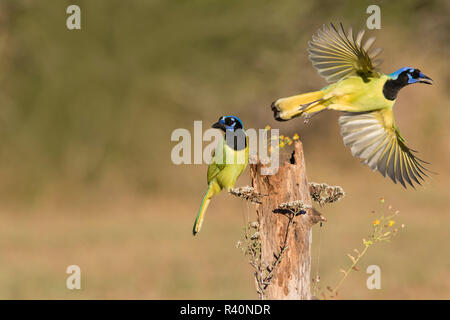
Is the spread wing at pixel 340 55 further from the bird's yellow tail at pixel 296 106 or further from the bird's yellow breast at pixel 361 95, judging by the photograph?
the bird's yellow tail at pixel 296 106

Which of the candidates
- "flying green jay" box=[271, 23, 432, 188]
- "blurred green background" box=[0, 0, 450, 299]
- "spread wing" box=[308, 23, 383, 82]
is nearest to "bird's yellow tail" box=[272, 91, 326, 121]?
"flying green jay" box=[271, 23, 432, 188]

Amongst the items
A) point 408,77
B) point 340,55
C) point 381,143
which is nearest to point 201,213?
point 381,143

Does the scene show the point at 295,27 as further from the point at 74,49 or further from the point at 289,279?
the point at 289,279

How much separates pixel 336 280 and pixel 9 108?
9.36 m

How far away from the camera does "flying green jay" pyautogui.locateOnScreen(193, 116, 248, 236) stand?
14.0 ft

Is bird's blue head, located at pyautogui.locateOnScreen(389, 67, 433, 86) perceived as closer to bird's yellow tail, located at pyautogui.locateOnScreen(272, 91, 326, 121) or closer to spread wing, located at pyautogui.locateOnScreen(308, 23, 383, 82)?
spread wing, located at pyautogui.locateOnScreen(308, 23, 383, 82)

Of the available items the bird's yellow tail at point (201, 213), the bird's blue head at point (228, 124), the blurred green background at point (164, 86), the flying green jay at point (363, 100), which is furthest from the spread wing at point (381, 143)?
the blurred green background at point (164, 86)

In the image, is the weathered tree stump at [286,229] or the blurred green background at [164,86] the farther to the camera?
the blurred green background at [164,86]

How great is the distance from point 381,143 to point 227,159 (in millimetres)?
1002

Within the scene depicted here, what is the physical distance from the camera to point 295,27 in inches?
616

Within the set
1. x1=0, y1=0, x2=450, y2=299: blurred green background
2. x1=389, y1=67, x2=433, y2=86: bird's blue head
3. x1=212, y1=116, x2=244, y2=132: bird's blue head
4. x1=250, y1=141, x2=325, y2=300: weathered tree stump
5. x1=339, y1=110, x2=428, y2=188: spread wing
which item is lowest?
x1=250, y1=141, x2=325, y2=300: weathered tree stump

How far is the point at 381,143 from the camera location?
4.02 meters

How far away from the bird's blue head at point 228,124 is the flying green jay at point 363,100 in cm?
50

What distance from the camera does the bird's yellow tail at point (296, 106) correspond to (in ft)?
12.2
